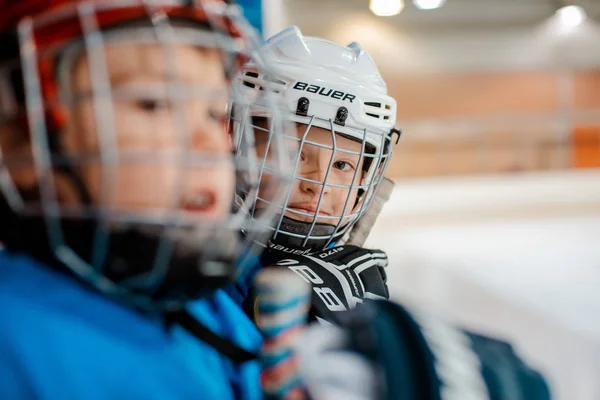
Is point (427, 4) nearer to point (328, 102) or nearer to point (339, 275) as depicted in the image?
point (328, 102)

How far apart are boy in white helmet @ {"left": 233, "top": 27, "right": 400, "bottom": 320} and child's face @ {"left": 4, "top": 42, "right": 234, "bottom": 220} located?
13.7 inches

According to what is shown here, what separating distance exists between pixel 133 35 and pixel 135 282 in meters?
0.19

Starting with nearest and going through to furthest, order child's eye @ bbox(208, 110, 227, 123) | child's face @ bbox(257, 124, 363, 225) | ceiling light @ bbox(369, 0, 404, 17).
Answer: child's eye @ bbox(208, 110, 227, 123) < child's face @ bbox(257, 124, 363, 225) < ceiling light @ bbox(369, 0, 404, 17)

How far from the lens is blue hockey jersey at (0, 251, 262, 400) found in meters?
0.43

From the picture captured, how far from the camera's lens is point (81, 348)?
1.47 feet

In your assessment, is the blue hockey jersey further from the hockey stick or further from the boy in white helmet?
the hockey stick

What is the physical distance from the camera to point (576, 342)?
0.85 meters

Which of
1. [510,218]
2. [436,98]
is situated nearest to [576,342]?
[510,218]

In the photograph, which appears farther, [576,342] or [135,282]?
[576,342]

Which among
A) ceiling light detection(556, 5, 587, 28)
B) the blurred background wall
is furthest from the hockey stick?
ceiling light detection(556, 5, 587, 28)

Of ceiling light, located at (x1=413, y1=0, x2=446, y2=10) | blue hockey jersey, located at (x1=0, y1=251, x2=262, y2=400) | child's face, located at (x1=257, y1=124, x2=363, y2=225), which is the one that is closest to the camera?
blue hockey jersey, located at (x1=0, y1=251, x2=262, y2=400)

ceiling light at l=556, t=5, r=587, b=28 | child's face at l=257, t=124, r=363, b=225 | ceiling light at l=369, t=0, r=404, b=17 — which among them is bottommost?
child's face at l=257, t=124, r=363, b=225

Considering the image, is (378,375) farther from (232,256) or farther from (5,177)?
(5,177)

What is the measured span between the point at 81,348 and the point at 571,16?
4835mm
